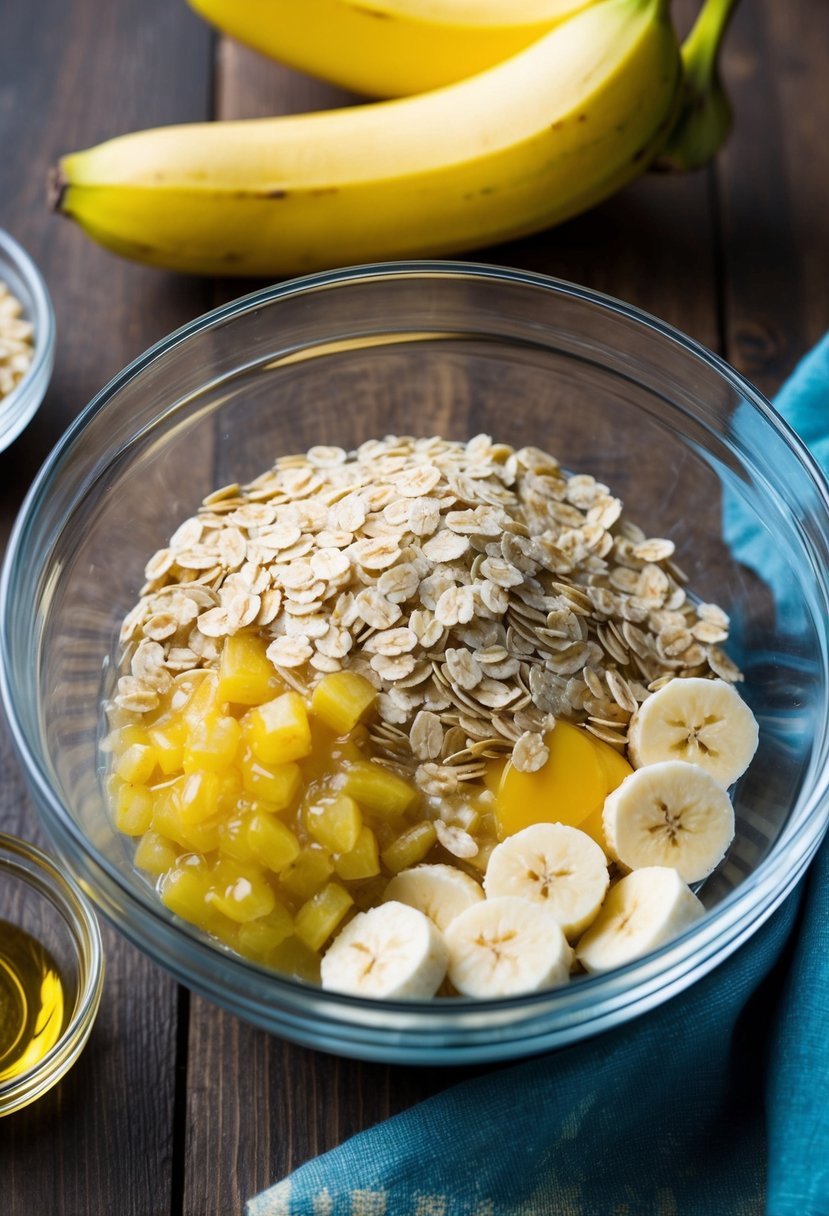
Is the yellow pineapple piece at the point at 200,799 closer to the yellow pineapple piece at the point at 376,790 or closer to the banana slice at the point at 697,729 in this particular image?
the yellow pineapple piece at the point at 376,790

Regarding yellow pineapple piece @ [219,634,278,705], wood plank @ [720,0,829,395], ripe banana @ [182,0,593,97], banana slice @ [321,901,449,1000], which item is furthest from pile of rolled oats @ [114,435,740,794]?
ripe banana @ [182,0,593,97]

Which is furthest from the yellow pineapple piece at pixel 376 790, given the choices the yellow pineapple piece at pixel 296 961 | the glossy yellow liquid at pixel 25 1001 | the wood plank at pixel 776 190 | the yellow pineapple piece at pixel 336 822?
the wood plank at pixel 776 190

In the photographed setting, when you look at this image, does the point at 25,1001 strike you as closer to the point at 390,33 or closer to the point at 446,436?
the point at 446,436

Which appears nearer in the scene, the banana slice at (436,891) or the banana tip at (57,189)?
the banana slice at (436,891)

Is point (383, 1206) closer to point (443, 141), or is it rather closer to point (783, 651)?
point (783, 651)

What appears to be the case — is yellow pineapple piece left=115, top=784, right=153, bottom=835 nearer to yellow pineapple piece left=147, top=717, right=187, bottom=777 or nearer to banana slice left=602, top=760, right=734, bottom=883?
yellow pineapple piece left=147, top=717, right=187, bottom=777

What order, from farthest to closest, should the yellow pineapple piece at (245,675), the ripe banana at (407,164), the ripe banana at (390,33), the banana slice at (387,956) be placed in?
the ripe banana at (390,33)
the ripe banana at (407,164)
the yellow pineapple piece at (245,675)
the banana slice at (387,956)

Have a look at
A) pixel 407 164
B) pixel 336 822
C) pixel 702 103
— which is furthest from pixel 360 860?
pixel 702 103

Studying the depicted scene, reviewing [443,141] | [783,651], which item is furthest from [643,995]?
[443,141]
